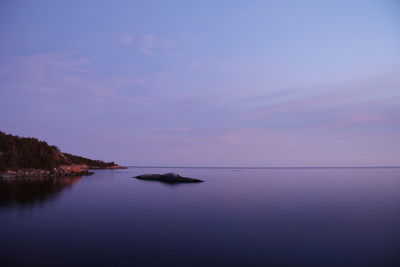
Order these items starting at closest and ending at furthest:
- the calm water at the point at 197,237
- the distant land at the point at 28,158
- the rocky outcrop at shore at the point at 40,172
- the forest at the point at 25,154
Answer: the calm water at the point at 197,237 → the rocky outcrop at shore at the point at 40,172 → the distant land at the point at 28,158 → the forest at the point at 25,154

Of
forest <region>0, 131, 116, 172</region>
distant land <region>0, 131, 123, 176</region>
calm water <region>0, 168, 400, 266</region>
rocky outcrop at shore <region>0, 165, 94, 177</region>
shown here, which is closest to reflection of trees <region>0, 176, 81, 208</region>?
calm water <region>0, 168, 400, 266</region>

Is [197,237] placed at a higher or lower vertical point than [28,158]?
lower

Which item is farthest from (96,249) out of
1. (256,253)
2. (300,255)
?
(300,255)

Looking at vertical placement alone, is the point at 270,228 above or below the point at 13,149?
below

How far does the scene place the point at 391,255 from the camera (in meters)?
13.2

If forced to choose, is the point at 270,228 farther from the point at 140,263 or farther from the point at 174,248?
the point at 140,263

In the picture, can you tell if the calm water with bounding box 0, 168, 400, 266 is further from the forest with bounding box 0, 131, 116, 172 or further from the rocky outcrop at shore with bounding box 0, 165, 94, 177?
the forest with bounding box 0, 131, 116, 172

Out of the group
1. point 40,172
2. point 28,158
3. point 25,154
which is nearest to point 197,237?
point 40,172

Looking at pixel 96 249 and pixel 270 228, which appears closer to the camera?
pixel 96 249

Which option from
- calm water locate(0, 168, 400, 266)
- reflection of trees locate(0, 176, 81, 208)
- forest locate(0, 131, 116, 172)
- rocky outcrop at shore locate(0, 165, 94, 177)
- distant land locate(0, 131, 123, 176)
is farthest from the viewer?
forest locate(0, 131, 116, 172)

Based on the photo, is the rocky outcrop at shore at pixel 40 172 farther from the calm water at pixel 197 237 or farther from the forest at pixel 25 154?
the calm water at pixel 197 237

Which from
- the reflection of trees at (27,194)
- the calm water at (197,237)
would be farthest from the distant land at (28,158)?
the calm water at (197,237)

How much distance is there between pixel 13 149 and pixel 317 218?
93.1 metres

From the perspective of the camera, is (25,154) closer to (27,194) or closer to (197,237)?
(27,194)
